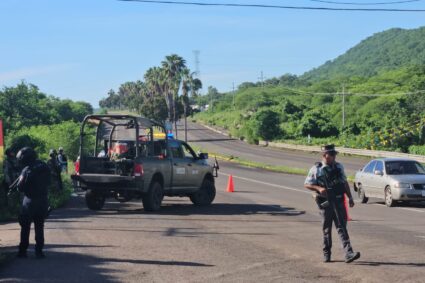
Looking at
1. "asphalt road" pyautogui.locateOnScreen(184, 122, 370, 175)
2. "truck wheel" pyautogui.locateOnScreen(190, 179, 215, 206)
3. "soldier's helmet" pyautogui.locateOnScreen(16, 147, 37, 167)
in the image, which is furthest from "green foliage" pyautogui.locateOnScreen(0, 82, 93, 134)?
"soldier's helmet" pyautogui.locateOnScreen(16, 147, 37, 167)

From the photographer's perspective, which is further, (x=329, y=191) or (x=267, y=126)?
(x=267, y=126)

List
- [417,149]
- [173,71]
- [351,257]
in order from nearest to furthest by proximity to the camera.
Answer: [351,257]
[417,149]
[173,71]

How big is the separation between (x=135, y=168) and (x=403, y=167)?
9.34 meters

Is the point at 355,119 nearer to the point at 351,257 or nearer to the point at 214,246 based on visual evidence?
the point at 214,246

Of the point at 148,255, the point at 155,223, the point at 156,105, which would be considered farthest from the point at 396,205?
the point at 156,105

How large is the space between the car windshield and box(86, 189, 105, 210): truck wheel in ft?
30.3

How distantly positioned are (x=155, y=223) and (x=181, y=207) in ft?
16.1

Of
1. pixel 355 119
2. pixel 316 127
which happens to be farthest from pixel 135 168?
pixel 355 119

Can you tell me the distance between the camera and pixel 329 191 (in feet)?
33.3

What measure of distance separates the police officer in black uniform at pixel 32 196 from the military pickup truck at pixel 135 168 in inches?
279

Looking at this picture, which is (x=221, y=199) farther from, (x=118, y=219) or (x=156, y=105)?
(x=156, y=105)

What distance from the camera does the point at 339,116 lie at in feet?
384

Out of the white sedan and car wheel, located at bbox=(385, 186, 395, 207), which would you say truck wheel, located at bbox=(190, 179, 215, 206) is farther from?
car wheel, located at bbox=(385, 186, 395, 207)

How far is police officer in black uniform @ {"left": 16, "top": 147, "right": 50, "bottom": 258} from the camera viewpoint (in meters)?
10.6
